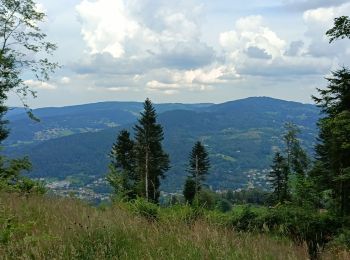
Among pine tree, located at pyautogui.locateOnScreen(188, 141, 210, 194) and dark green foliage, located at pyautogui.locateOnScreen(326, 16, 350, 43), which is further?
pine tree, located at pyautogui.locateOnScreen(188, 141, 210, 194)

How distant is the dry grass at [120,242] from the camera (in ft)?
16.0

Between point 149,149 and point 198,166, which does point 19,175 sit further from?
point 198,166

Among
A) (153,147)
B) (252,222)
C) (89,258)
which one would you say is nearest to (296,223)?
(252,222)

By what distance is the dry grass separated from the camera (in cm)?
489

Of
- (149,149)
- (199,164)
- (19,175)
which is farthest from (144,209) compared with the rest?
(199,164)

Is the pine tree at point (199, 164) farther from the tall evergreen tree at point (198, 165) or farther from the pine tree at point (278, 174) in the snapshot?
the pine tree at point (278, 174)

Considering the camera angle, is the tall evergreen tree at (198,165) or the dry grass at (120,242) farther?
the tall evergreen tree at (198,165)

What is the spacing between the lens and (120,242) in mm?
5457

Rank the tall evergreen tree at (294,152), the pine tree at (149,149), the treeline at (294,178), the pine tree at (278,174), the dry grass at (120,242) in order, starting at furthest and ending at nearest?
the pine tree at (149,149), the pine tree at (278,174), the tall evergreen tree at (294,152), the treeline at (294,178), the dry grass at (120,242)

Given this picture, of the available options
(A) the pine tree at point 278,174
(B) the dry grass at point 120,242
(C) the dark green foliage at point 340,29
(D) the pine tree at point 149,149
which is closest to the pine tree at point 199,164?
(D) the pine tree at point 149,149

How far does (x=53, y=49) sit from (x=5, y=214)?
768 inches

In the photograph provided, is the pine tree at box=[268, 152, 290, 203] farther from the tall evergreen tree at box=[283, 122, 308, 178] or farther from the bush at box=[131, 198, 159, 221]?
the bush at box=[131, 198, 159, 221]

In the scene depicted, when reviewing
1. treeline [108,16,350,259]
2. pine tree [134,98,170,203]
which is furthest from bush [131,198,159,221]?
pine tree [134,98,170,203]

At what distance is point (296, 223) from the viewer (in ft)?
41.5
